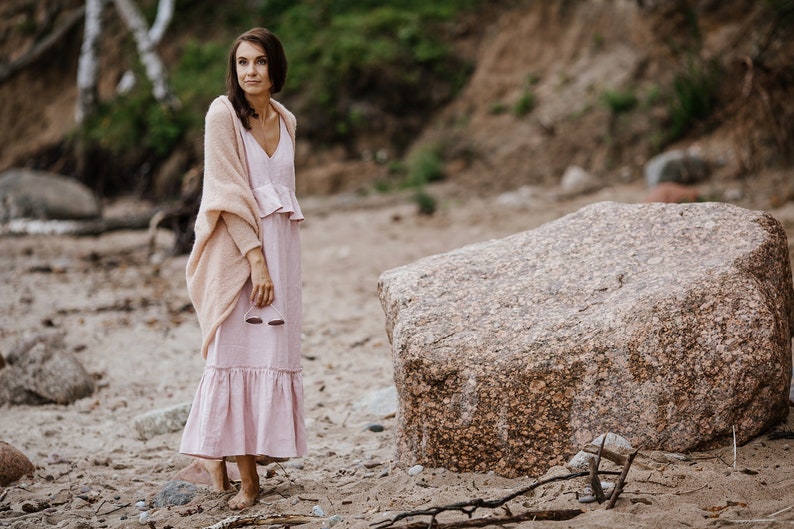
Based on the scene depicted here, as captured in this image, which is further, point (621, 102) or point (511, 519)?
point (621, 102)

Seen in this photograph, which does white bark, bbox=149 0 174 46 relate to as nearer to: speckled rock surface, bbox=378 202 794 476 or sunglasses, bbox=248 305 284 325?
sunglasses, bbox=248 305 284 325

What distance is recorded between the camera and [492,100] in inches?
518

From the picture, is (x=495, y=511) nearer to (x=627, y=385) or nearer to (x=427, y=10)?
(x=627, y=385)

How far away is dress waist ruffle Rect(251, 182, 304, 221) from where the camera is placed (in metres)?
3.39

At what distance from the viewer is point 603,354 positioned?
121 inches

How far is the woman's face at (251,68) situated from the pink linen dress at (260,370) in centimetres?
17

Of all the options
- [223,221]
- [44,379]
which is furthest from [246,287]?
[44,379]

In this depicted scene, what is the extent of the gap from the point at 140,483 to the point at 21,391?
1757mm

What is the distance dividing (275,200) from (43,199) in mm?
9581

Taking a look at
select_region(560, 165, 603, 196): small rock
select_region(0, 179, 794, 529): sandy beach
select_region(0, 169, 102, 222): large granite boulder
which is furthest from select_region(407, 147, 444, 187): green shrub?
select_region(0, 169, 102, 222): large granite boulder

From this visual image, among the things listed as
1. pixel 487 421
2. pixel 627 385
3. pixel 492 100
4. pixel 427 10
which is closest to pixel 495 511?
pixel 487 421

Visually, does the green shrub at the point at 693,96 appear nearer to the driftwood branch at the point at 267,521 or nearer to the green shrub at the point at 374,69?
the green shrub at the point at 374,69

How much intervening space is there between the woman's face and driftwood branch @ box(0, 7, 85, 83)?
49.7 ft

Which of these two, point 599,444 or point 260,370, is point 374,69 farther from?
point 599,444
